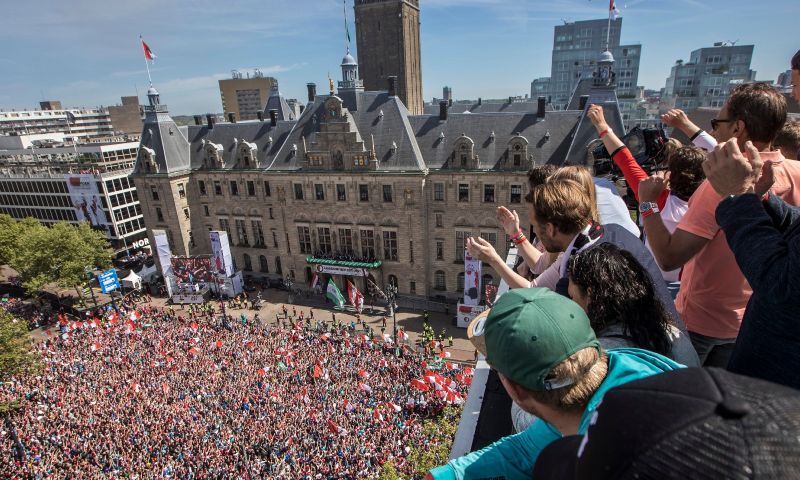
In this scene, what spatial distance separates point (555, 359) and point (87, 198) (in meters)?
69.4

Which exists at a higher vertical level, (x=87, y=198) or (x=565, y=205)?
(x=565, y=205)

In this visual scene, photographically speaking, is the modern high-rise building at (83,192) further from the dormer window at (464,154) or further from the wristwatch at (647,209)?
the wristwatch at (647,209)

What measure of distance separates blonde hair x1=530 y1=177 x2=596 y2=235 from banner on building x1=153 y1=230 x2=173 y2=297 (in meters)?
42.5

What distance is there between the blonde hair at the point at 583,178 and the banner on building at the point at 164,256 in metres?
42.5

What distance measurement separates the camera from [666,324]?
3727 mm

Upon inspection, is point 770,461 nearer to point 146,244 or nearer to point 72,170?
point 146,244

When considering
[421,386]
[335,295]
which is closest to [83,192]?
[335,295]

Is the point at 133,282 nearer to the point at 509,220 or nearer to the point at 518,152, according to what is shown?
the point at 518,152

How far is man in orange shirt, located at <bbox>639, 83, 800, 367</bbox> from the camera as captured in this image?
464 cm

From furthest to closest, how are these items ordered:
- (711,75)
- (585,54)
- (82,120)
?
(82,120), (585,54), (711,75)

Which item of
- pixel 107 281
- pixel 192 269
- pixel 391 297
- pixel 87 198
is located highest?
pixel 87 198

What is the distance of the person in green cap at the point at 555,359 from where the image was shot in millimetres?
2719

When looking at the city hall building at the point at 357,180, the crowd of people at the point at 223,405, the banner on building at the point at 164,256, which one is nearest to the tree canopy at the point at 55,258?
the city hall building at the point at 357,180

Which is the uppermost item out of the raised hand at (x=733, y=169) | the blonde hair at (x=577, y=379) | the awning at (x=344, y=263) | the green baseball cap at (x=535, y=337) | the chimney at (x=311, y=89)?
the chimney at (x=311, y=89)
